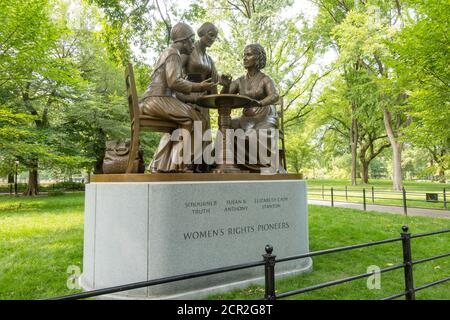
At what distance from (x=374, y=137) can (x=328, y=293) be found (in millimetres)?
39682

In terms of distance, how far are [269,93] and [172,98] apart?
6.53ft

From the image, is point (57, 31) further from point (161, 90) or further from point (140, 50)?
point (161, 90)

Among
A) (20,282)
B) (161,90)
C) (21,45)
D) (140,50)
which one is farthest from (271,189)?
(21,45)

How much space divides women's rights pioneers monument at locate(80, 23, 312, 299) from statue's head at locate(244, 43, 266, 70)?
47 mm

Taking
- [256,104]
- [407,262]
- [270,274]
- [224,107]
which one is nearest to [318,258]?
[407,262]

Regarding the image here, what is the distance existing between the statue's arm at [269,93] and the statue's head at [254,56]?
14.5 inches

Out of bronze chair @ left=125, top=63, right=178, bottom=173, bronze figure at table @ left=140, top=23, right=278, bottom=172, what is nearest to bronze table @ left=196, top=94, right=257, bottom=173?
bronze figure at table @ left=140, top=23, right=278, bottom=172

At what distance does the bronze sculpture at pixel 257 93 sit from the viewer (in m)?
6.39

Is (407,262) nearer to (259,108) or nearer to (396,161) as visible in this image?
(259,108)

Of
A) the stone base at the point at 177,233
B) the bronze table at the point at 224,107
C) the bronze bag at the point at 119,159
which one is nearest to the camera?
the stone base at the point at 177,233

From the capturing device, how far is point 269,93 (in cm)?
646

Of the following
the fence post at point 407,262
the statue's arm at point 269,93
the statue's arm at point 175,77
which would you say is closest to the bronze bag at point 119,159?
the statue's arm at point 175,77

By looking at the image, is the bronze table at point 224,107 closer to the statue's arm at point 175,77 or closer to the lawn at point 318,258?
the statue's arm at point 175,77

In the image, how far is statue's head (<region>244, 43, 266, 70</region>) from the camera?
6.58 metres
